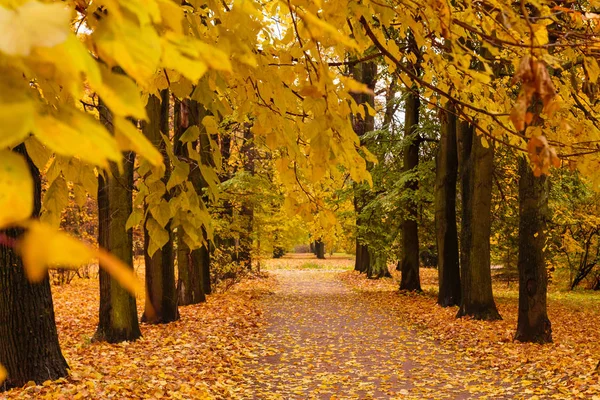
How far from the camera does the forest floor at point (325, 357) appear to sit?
6.38 metres

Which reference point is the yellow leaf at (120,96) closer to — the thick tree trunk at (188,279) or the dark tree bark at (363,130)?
the thick tree trunk at (188,279)

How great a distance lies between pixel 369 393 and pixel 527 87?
558cm

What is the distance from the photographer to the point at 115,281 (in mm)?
8414

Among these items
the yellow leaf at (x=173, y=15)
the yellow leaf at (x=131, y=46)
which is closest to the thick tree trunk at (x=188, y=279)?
the yellow leaf at (x=173, y=15)

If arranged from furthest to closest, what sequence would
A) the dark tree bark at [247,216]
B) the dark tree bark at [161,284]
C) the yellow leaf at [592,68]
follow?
the dark tree bark at [247,216]
the dark tree bark at [161,284]
the yellow leaf at [592,68]

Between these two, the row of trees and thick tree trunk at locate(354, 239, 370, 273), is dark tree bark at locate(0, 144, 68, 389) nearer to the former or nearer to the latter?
the row of trees

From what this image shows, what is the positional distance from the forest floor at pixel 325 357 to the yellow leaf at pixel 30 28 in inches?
203

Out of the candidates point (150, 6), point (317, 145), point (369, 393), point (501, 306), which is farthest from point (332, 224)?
point (501, 306)

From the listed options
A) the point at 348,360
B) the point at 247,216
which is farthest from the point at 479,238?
the point at 247,216

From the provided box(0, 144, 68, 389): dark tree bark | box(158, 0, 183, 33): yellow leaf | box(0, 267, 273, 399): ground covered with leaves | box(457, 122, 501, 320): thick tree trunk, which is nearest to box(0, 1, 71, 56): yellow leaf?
box(158, 0, 183, 33): yellow leaf

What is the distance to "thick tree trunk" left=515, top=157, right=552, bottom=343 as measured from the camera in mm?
8867

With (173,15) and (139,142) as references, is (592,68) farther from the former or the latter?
(139,142)

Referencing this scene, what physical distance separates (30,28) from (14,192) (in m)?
0.23

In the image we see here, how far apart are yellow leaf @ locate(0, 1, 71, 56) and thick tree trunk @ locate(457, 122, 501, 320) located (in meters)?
10.9
